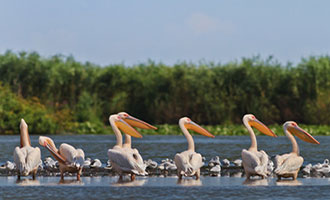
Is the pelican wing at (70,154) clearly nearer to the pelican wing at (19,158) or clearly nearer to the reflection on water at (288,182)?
the pelican wing at (19,158)

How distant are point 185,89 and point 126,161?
29.0 metres

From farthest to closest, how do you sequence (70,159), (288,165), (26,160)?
(70,159)
(288,165)
(26,160)

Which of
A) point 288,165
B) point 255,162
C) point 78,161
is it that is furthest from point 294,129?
point 78,161

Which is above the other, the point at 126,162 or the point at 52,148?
the point at 52,148

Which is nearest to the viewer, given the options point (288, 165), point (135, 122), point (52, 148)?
point (288, 165)

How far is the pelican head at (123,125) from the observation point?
14078 millimetres

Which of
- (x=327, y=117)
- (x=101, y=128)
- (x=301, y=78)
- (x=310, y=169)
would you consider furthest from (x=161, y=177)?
(x=301, y=78)

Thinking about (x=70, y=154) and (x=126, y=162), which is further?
(x=70, y=154)

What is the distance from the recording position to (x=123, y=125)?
46.5 ft

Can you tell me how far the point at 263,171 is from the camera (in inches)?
489

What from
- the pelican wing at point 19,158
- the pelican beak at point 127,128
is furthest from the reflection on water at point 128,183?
the pelican wing at point 19,158

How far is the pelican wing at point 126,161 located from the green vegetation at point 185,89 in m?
26.0

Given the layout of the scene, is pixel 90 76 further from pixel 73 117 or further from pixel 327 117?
pixel 327 117

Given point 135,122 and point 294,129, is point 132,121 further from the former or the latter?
point 294,129
